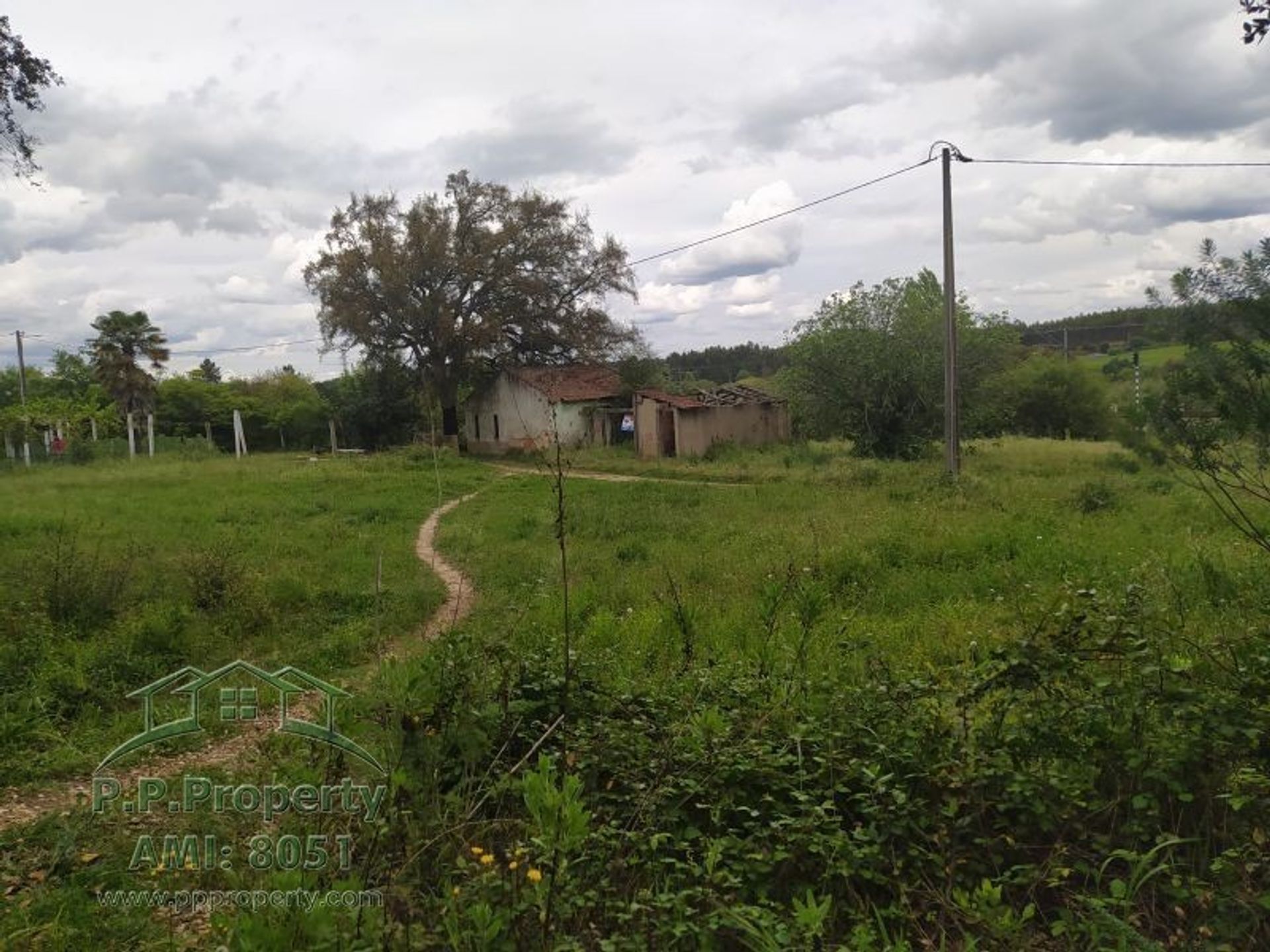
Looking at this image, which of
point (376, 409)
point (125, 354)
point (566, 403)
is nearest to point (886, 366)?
point (566, 403)

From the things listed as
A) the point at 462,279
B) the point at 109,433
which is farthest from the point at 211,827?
the point at 109,433

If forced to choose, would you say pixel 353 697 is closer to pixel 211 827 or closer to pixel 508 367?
pixel 211 827

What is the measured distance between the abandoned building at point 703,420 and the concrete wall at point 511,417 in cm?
332

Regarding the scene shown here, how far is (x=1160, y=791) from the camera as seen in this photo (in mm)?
2951

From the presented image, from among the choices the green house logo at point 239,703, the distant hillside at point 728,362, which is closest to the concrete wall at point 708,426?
the green house logo at point 239,703

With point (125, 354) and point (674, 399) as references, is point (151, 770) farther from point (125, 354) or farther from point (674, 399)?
point (125, 354)

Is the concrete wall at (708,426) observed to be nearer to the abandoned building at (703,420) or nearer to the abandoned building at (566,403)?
the abandoned building at (703,420)

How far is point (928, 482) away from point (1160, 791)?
1315cm

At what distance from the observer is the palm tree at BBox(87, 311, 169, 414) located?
1304 inches

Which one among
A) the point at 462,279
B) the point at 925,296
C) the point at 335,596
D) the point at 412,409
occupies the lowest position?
the point at 335,596

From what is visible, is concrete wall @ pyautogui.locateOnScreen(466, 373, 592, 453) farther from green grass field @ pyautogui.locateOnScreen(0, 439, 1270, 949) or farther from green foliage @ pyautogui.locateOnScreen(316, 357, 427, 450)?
green grass field @ pyautogui.locateOnScreen(0, 439, 1270, 949)

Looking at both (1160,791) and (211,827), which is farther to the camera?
(211,827)

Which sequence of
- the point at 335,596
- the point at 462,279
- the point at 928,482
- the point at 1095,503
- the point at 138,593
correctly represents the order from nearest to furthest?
the point at 138,593
the point at 335,596
the point at 1095,503
the point at 928,482
the point at 462,279

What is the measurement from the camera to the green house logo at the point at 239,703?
3074mm
